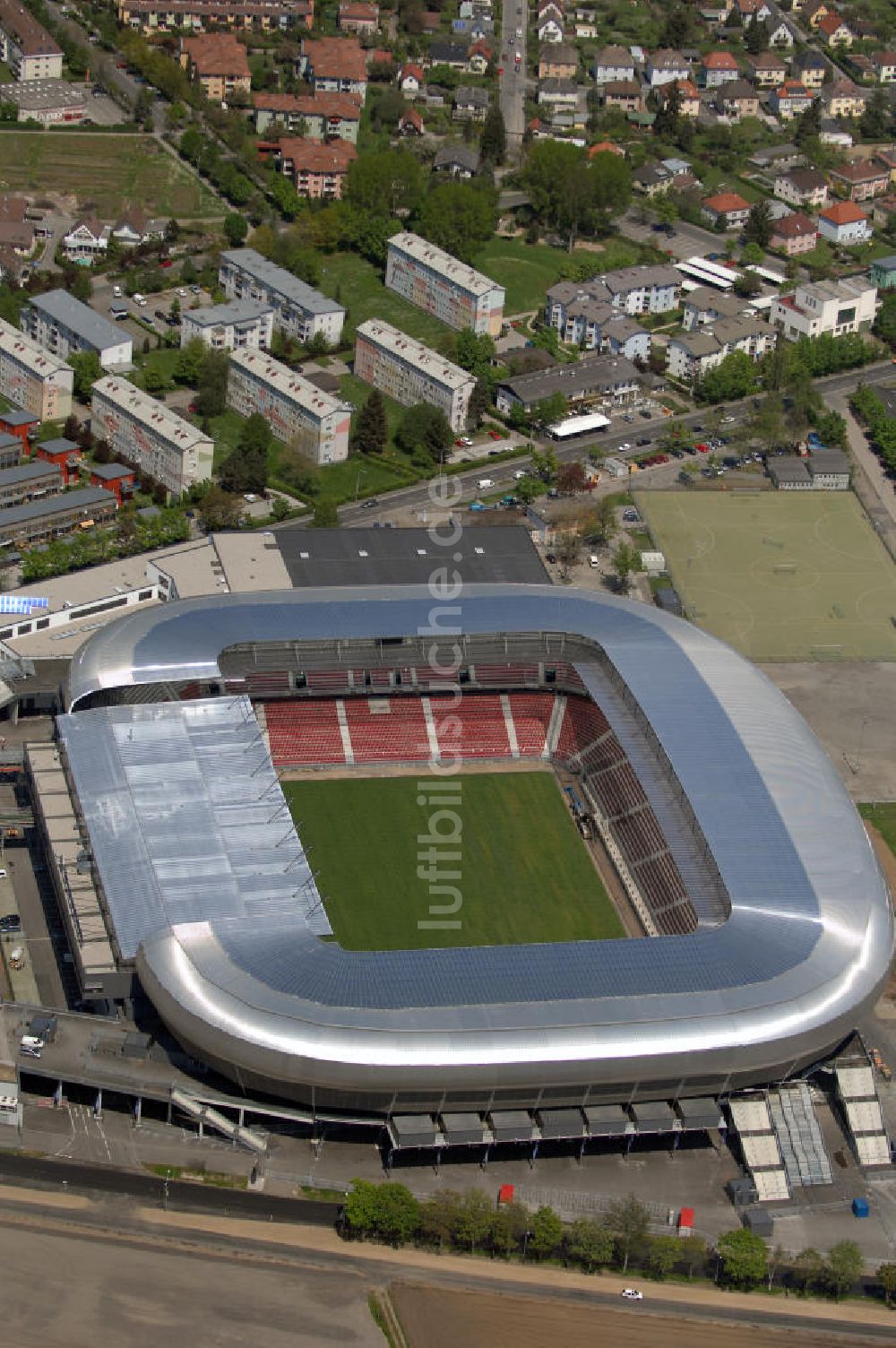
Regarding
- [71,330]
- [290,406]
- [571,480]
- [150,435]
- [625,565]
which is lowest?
[625,565]

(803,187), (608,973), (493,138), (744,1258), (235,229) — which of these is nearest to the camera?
(744,1258)

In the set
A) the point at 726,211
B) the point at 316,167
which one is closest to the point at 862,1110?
the point at 316,167

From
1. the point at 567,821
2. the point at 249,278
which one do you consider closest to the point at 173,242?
the point at 249,278

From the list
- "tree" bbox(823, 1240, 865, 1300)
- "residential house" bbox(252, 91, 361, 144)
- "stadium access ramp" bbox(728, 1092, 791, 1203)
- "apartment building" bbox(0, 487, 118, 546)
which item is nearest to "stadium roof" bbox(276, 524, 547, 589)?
"apartment building" bbox(0, 487, 118, 546)

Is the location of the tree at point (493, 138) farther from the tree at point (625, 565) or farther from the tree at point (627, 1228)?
the tree at point (627, 1228)

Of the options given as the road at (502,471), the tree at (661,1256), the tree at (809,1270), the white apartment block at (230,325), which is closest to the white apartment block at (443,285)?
the white apartment block at (230,325)

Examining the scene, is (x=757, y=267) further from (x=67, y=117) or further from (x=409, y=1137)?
(x=409, y=1137)

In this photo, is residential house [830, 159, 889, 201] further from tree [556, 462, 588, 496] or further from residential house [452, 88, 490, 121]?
tree [556, 462, 588, 496]

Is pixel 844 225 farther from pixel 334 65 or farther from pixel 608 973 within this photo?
pixel 608 973
